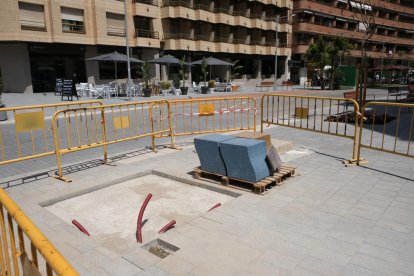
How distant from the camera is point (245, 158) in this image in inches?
226

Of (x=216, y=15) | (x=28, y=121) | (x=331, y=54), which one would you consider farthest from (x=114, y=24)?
(x=28, y=121)

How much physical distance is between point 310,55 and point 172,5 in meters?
16.5

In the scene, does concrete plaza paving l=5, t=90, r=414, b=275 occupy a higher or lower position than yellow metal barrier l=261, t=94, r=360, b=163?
lower

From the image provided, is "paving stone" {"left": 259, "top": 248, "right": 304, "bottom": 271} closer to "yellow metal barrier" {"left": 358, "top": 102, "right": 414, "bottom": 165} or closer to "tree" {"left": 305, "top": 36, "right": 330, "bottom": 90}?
"yellow metal barrier" {"left": 358, "top": 102, "right": 414, "bottom": 165}

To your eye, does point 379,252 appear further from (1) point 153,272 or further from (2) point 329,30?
(2) point 329,30

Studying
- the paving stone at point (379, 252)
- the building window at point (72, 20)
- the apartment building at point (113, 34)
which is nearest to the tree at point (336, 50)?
the apartment building at point (113, 34)

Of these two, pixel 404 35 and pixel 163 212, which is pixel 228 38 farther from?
pixel 404 35

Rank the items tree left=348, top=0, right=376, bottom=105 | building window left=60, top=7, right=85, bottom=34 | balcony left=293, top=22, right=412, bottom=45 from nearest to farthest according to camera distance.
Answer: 1. tree left=348, top=0, right=376, bottom=105
2. building window left=60, top=7, right=85, bottom=34
3. balcony left=293, top=22, right=412, bottom=45

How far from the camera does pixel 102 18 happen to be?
1273 inches

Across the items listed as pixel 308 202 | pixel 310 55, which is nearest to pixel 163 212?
pixel 308 202

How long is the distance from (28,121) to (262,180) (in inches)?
183

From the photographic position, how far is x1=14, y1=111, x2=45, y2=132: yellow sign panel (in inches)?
254

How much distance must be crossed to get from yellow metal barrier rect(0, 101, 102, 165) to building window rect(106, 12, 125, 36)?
20296 mm

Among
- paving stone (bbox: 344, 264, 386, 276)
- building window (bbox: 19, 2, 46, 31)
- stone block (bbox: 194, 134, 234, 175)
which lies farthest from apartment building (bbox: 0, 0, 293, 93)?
paving stone (bbox: 344, 264, 386, 276)
